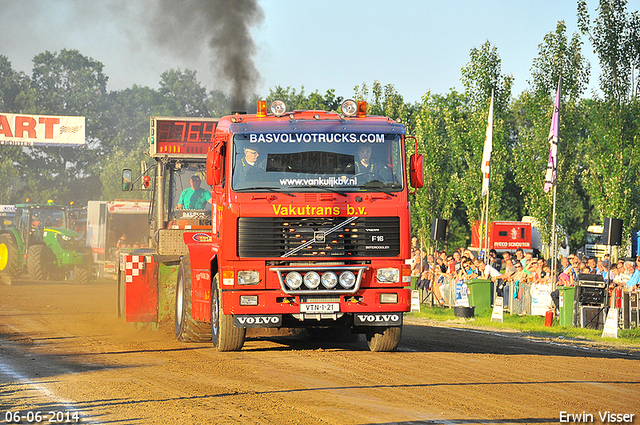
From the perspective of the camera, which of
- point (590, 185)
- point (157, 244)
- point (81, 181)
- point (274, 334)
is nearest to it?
point (274, 334)

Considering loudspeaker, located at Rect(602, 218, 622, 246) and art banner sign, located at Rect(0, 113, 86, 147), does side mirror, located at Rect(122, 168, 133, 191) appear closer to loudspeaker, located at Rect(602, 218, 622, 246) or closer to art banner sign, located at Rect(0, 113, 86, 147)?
loudspeaker, located at Rect(602, 218, 622, 246)

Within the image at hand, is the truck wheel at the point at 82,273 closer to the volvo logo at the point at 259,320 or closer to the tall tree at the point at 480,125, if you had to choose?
the tall tree at the point at 480,125

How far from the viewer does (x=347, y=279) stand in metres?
12.1

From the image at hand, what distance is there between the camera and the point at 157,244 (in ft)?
56.0

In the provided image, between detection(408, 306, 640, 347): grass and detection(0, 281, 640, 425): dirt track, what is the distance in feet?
5.62

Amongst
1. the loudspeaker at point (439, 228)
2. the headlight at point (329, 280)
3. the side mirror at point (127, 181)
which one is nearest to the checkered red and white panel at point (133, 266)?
the side mirror at point (127, 181)

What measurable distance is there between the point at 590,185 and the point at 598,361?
2367cm

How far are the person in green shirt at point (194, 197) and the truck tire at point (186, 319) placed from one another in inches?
132

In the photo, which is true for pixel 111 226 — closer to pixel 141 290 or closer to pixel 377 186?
pixel 141 290

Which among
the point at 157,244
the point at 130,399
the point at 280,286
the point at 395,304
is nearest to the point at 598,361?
the point at 395,304

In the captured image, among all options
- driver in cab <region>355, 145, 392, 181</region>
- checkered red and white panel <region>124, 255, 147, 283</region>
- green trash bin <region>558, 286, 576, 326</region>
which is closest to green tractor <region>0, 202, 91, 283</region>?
checkered red and white panel <region>124, 255, 147, 283</region>

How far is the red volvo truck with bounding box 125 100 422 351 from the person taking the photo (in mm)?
11930

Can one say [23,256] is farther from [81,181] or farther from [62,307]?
[81,181]

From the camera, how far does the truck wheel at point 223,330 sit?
12656 millimetres
